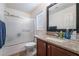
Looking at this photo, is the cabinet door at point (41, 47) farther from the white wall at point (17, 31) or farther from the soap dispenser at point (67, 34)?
the soap dispenser at point (67, 34)

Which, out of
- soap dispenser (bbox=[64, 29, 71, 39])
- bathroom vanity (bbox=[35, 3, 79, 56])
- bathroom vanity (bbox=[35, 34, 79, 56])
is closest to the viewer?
bathroom vanity (bbox=[35, 34, 79, 56])

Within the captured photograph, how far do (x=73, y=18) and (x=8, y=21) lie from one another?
910 millimetres

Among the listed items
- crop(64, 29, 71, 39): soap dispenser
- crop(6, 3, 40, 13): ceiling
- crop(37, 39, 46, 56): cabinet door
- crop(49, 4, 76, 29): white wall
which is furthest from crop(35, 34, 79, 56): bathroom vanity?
crop(6, 3, 40, 13): ceiling

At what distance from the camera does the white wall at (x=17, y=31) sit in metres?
1.22

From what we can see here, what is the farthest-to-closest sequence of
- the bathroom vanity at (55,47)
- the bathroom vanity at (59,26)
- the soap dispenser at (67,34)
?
1. the soap dispenser at (67,34)
2. the bathroom vanity at (59,26)
3. the bathroom vanity at (55,47)

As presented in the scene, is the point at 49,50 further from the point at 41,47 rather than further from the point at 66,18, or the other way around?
the point at 66,18

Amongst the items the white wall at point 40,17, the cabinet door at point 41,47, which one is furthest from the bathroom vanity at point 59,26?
the white wall at point 40,17

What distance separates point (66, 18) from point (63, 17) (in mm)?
46

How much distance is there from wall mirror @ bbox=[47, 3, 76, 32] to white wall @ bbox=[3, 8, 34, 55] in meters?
0.36

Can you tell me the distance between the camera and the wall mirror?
48.4 inches

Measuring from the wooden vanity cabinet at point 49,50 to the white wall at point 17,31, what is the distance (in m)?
0.18

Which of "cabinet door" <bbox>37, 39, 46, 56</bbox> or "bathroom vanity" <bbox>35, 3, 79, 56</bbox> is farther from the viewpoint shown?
"cabinet door" <bbox>37, 39, 46, 56</bbox>

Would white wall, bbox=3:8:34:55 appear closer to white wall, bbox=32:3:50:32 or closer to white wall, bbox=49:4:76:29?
white wall, bbox=32:3:50:32

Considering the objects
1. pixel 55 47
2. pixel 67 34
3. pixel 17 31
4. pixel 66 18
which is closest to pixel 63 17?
pixel 66 18
